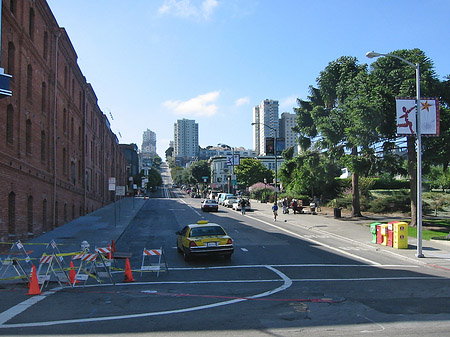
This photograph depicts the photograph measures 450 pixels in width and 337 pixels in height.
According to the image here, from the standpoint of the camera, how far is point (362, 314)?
8289 millimetres

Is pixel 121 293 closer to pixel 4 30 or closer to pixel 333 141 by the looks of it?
pixel 4 30

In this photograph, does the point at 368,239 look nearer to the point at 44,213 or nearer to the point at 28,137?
the point at 44,213

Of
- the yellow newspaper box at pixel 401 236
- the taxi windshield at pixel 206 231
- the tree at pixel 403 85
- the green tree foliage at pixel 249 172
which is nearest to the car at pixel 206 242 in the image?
the taxi windshield at pixel 206 231

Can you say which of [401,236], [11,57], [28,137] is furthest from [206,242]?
[11,57]

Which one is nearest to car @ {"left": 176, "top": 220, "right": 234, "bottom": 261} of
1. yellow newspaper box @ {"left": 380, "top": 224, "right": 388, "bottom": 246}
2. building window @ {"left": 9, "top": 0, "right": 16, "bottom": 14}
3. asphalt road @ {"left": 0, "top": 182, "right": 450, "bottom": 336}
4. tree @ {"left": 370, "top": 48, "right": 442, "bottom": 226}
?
asphalt road @ {"left": 0, "top": 182, "right": 450, "bottom": 336}

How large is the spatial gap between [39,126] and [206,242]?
14.1 m

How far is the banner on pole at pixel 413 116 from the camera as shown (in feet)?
55.8

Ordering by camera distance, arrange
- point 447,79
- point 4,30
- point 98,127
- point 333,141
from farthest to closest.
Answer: point 98,127
point 333,141
point 447,79
point 4,30

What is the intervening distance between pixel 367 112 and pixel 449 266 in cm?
1344

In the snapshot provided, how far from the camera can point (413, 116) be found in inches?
677

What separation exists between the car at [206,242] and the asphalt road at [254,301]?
470 millimetres

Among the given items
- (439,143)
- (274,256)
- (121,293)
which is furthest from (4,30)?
(439,143)

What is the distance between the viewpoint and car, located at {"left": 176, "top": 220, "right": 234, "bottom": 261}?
15.0m

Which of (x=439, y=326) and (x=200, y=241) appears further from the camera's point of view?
(x=200, y=241)
